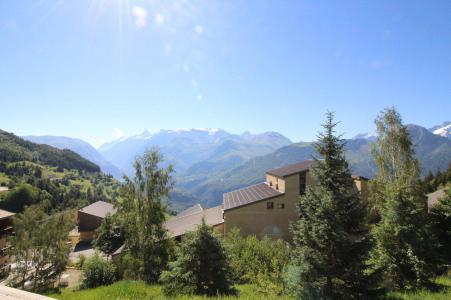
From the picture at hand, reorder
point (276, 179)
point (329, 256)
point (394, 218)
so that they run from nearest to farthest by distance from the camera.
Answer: point (329, 256), point (394, 218), point (276, 179)

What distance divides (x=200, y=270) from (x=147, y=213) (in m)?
10.7

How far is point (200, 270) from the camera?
52.5 ft

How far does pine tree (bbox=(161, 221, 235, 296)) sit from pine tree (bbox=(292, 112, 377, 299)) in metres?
4.23

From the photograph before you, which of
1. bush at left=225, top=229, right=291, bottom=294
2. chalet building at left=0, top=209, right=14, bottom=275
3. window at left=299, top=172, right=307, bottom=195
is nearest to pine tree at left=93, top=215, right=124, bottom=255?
chalet building at left=0, top=209, right=14, bottom=275

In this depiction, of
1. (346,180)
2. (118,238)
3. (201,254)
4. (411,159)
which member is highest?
(411,159)

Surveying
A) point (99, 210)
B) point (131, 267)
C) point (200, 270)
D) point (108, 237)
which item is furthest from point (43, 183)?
point (200, 270)

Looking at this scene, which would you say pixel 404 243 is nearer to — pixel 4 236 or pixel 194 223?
pixel 194 223

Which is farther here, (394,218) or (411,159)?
(411,159)

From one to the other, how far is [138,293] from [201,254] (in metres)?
3.81

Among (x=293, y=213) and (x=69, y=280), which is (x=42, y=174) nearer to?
(x=69, y=280)

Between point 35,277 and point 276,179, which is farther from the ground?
point 276,179

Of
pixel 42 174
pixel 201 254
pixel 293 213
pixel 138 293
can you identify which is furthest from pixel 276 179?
pixel 42 174

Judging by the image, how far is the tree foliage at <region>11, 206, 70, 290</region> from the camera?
25641 mm

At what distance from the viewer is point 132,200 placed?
26.5 metres
